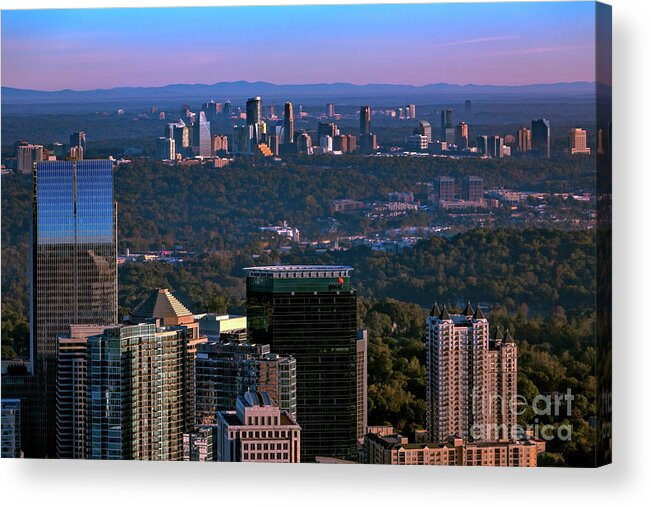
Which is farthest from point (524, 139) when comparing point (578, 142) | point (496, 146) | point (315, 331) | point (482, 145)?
point (315, 331)

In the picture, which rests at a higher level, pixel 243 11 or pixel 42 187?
pixel 243 11

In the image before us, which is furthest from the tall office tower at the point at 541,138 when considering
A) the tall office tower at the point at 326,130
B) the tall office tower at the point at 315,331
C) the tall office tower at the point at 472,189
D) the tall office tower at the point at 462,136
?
the tall office tower at the point at 315,331

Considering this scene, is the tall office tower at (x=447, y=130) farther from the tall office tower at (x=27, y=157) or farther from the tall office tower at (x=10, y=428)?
the tall office tower at (x=10, y=428)

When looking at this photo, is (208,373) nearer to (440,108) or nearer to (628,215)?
(440,108)

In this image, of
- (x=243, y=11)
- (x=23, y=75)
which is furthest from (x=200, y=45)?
(x=23, y=75)

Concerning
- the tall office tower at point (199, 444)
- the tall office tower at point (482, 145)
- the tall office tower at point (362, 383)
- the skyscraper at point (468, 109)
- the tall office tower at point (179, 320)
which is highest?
the skyscraper at point (468, 109)

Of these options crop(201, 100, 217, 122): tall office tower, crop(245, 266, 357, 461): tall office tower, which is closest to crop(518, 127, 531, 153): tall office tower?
crop(245, 266, 357, 461): tall office tower

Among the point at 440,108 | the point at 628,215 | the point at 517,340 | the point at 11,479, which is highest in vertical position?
the point at 440,108
